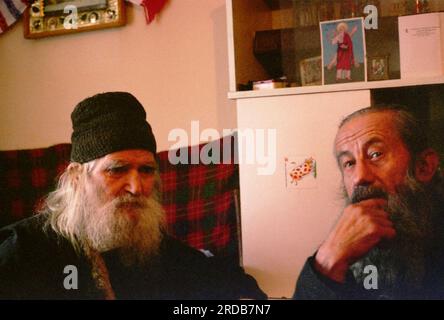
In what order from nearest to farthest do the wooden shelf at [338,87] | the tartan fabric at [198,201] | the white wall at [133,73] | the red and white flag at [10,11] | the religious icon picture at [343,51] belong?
the wooden shelf at [338,87]
the religious icon picture at [343,51]
the tartan fabric at [198,201]
the white wall at [133,73]
the red and white flag at [10,11]

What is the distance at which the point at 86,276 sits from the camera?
5.53 feet

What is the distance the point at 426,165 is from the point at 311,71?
0.49 meters

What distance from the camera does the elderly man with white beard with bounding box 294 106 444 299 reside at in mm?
1604

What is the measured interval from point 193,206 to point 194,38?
66cm

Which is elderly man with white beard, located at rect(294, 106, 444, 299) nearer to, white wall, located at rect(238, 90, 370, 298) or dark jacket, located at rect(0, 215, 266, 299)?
white wall, located at rect(238, 90, 370, 298)

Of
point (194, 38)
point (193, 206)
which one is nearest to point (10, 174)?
point (193, 206)

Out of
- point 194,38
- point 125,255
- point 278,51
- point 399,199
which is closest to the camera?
point 399,199

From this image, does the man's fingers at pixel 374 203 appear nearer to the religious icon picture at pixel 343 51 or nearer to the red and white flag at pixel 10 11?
the religious icon picture at pixel 343 51

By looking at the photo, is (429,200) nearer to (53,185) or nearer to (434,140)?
(434,140)

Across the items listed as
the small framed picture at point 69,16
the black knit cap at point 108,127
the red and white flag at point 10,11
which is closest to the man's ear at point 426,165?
the black knit cap at point 108,127

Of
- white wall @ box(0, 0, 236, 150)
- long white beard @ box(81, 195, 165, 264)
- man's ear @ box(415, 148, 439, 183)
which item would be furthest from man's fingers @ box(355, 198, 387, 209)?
long white beard @ box(81, 195, 165, 264)

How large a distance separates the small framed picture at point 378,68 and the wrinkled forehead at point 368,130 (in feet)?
0.41

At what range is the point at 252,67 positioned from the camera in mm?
1862

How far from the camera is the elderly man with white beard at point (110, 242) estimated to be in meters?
1.69
